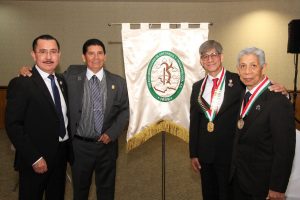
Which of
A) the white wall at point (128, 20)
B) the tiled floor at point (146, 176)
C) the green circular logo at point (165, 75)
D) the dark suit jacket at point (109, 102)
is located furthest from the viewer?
the white wall at point (128, 20)

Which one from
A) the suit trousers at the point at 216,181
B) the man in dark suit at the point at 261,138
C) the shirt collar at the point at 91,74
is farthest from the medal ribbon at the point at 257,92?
the shirt collar at the point at 91,74

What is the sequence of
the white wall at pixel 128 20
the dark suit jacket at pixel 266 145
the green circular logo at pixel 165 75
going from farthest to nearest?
1. the white wall at pixel 128 20
2. the green circular logo at pixel 165 75
3. the dark suit jacket at pixel 266 145

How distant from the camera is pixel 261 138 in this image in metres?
1.97

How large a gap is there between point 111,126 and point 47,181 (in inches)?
28.9

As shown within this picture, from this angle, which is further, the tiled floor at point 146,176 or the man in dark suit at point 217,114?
the tiled floor at point 146,176

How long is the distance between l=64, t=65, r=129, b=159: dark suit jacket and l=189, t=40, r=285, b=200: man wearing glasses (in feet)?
2.47

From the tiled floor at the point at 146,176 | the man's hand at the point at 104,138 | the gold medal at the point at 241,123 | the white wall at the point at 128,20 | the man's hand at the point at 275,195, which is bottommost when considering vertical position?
the tiled floor at the point at 146,176

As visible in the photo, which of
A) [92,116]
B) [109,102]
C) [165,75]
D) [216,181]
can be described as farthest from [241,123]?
[92,116]

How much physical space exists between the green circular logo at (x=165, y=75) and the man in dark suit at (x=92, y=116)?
0.40 meters

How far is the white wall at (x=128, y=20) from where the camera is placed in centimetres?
756

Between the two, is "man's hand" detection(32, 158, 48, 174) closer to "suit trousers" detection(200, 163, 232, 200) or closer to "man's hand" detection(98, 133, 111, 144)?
"man's hand" detection(98, 133, 111, 144)

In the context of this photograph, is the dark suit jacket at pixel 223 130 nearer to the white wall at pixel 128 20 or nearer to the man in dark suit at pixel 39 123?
the man in dark suit at pixel 39 123

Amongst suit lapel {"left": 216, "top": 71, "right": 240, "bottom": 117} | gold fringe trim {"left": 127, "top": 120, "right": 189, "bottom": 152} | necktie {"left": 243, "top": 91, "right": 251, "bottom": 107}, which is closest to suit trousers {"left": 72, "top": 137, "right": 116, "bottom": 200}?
gold fringe trim {"left": 127, "top": 120, "right": 189, "bottom": 152}

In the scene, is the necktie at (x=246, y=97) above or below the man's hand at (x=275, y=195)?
above
